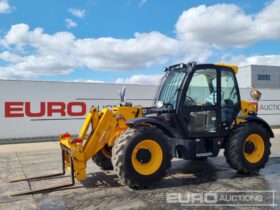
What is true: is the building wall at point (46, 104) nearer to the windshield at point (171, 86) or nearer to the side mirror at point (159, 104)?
the windshield at point (171, 86)

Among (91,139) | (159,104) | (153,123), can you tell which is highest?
(159,104)

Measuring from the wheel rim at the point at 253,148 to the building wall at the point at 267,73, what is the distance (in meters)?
44.5

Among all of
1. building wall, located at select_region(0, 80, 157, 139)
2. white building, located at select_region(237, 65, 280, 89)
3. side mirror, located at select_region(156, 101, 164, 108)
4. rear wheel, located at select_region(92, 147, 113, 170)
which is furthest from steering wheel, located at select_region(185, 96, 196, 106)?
white building, located at select_region(237, 65, 280, 89)

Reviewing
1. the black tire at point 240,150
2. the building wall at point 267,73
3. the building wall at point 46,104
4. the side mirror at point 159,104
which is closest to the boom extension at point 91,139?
the side mirror at point 159,104

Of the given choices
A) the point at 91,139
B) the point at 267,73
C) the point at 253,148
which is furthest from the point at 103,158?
the point at 267,73

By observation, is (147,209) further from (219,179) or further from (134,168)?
(219,179)

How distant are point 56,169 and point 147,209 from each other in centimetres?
382

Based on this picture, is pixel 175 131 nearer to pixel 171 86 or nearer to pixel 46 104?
pixel 171 86

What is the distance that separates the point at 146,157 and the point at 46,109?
10.1 metres

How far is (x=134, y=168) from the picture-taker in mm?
5980

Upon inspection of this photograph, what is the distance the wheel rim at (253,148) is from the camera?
7.22m

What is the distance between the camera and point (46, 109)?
1520cm

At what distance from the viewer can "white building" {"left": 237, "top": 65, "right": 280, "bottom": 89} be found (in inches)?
1956

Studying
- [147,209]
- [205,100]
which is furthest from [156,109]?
[147,209]
